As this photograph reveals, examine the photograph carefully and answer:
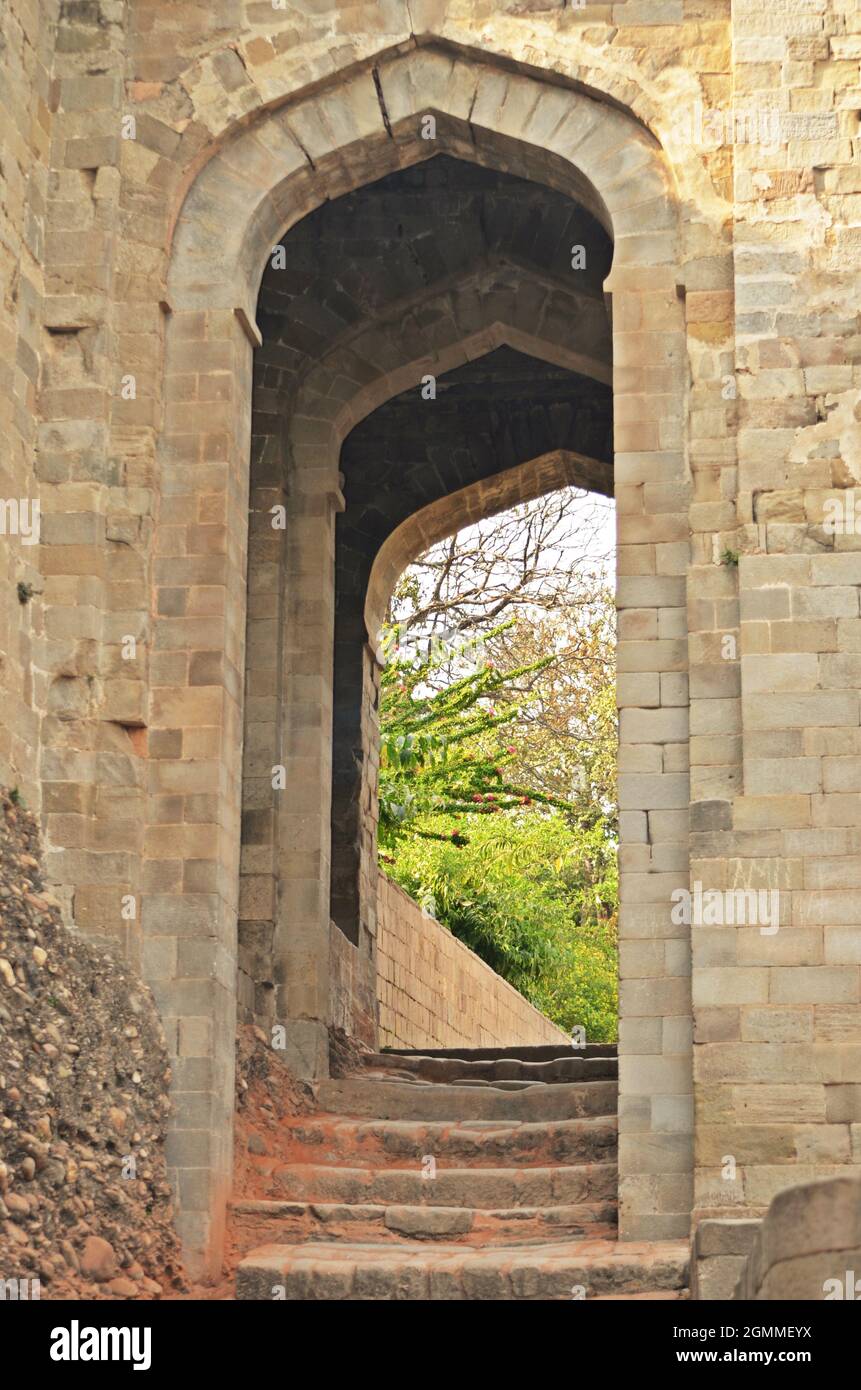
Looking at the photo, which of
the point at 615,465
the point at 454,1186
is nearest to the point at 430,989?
the point at 454,1186

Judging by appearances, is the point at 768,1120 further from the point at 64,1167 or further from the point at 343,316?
the point at 343,316

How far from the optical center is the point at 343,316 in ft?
38.7

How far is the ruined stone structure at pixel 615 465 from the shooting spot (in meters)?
8.20

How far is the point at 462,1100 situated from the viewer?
10.1 metres

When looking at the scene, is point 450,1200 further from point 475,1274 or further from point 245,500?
point 245,500

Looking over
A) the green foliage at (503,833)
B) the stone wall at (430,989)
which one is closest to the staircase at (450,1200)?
the stone wall at (430,989)

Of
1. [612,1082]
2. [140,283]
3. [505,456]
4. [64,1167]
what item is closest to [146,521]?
[140,283]

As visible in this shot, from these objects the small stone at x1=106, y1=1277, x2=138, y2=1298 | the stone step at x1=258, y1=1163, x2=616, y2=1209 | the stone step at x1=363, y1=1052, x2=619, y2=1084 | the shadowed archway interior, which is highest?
the shadowed archway interior

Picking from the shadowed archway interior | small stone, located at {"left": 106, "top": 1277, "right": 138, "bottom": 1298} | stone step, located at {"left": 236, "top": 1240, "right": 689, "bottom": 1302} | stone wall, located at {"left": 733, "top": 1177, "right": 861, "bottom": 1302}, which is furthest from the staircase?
Answer: stone wall, located at {"left": 733, "top": 1177, "right": 861, "bottom": 1302}

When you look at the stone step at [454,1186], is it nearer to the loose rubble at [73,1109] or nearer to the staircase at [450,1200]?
the staircase at [450,1200]

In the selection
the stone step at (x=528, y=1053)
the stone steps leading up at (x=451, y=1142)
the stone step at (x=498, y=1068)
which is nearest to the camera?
the stone steps leading up at (x=451, y=1142)

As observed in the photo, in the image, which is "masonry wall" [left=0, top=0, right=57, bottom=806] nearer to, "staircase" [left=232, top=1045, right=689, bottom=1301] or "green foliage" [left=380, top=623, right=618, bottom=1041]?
"staircase" [left=232, top=1045, right=689, bottom=1301]

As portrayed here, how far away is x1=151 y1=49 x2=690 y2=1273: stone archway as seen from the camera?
8344 mm

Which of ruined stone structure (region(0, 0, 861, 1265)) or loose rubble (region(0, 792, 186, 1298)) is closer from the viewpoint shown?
loose rubble (region(0, 792, 186, 1298))
